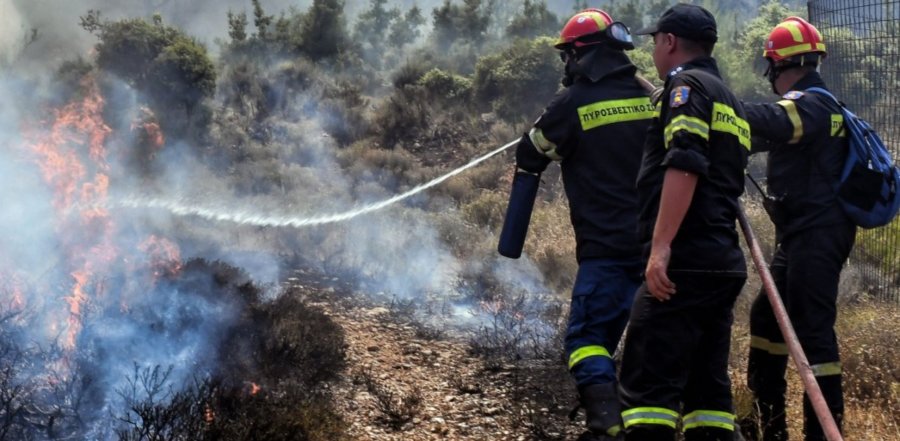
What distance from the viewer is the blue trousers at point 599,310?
336 cm

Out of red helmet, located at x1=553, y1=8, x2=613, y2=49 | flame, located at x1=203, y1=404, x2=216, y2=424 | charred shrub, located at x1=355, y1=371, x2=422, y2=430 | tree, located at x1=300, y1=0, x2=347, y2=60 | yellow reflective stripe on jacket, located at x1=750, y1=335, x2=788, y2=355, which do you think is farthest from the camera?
tree, located at x1=300, y1=0, x2=347, y2=60

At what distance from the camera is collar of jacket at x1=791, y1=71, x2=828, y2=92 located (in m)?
3.99

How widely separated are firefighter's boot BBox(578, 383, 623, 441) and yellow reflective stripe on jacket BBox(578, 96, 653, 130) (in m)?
1.25

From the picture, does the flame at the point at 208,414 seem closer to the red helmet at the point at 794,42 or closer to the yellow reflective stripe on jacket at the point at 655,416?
the yellow reflective stripe on jacket at the point at 655,416

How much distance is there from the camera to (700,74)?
9.62ft

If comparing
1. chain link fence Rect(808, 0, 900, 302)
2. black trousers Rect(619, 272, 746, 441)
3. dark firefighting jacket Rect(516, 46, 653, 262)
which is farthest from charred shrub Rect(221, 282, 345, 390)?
chain link fence Rect(808, 0, 900, 302)

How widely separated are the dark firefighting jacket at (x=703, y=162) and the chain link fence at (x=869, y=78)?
4.59m

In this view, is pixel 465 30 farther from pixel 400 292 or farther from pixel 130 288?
pixel 130 288

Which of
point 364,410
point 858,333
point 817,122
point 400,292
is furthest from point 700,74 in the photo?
point 400,292

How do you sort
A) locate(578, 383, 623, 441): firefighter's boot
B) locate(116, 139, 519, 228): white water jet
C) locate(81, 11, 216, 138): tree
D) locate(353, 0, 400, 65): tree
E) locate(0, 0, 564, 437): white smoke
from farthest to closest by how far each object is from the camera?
locate(353, 0, 400, 65): tree < locate(81, 11, 216, 138): tree < locate(116, 139, 519, 228): white water jet < locate(0, 0, 564, 437): white smoke < locate(578, 383, 623, 441): firefighter's boot

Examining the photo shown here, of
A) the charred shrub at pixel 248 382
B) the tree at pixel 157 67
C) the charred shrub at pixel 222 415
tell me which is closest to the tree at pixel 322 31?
the tree at pixel 157 67

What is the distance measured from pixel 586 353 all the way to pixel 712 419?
0.61 metres

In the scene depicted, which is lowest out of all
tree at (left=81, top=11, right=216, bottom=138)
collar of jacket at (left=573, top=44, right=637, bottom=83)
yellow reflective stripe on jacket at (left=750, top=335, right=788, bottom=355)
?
yellow reflective stripe on jacket at (left=750, top=335, right=788, bottom=355)

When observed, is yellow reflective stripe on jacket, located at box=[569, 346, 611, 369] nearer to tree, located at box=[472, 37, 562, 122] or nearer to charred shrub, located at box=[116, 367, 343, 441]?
charred shrub, located at box=[116, 367, 343, 441]
